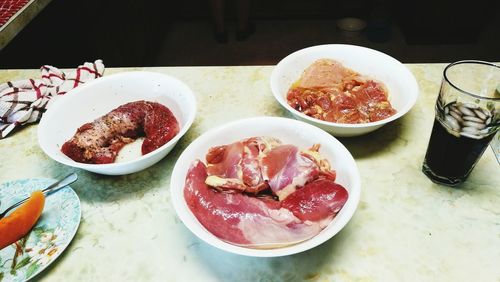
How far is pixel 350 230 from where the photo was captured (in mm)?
903

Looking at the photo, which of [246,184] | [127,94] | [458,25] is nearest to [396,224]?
[246,184]

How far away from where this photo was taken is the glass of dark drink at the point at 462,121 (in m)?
0.86

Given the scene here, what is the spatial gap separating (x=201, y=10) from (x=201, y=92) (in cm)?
315

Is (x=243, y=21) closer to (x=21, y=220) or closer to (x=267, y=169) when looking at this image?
(x=267, y=169)

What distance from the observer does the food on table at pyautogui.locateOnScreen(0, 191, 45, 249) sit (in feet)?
2.85

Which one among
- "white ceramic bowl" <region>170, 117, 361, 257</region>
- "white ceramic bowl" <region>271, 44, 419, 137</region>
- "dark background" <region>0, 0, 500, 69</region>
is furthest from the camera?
"dark background" <region>0, 0, 500, 69</region>

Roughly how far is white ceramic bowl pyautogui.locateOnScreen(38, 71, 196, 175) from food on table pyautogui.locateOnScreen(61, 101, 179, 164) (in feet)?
0.12

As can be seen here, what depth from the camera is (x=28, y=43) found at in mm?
2148

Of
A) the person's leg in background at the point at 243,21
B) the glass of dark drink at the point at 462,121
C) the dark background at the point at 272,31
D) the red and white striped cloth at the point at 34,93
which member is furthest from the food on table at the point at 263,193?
the person's leg in background at the point at 243,21

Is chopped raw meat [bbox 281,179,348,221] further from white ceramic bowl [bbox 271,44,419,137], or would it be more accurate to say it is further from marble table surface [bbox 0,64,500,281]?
white ceramic bowl [bbox 271,44,419,137]

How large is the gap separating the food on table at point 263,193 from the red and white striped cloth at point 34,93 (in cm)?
68

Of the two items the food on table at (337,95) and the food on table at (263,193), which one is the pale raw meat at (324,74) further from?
the food on table at (263,193)

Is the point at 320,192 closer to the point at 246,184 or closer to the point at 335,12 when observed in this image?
the point at 246,184

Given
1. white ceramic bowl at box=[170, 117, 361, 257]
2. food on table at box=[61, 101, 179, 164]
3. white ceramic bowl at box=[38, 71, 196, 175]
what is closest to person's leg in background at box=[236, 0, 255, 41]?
white ceramic bowl at box=[38, 71, 196, 175]
